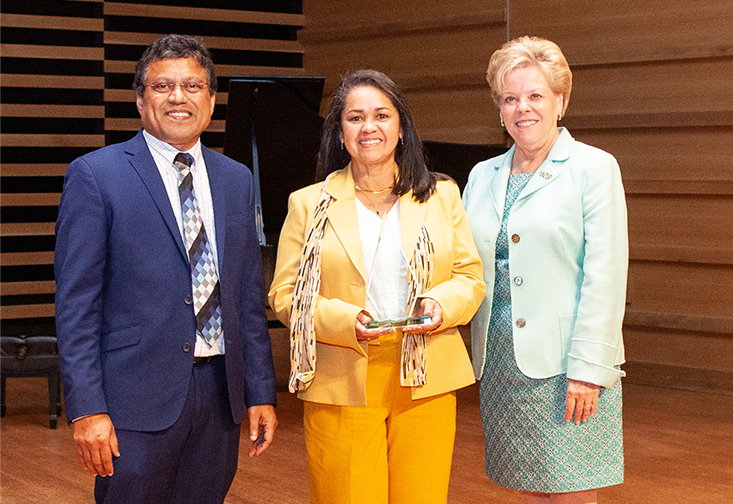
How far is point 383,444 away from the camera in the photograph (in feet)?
7.13

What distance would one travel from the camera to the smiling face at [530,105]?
2322mm

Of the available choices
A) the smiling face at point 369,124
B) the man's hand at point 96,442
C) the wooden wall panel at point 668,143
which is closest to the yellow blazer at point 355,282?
the smiling face at point 369,124

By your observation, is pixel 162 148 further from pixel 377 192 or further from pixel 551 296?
pixel 551 296

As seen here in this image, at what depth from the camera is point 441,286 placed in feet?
7.02

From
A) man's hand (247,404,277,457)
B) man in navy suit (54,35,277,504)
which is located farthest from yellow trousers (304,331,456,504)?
man in navy suit (54,35,277,504)

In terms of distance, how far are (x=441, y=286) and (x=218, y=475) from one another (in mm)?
686

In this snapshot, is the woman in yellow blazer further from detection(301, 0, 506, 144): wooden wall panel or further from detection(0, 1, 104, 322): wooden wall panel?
detection(0, 1, 104, 322): wooden wall panel

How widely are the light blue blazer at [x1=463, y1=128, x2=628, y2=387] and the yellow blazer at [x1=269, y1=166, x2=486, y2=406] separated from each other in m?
0.15

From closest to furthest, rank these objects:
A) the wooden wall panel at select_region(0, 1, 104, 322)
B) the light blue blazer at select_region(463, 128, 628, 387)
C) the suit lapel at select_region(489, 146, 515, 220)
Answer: the light blue blazer at select_region(463, 128, 628, 387) < the suit lapel at select_region(489, 146, 515, 220) < the wooden wall panel at select_region(0, 1, 104, 322)

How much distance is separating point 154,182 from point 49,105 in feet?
20.2

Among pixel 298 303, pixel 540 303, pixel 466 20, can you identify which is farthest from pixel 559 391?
pixel 466 20

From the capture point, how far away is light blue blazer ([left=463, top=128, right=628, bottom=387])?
2.23 meters

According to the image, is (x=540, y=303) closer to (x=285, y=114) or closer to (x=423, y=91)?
(x=285, y=114)

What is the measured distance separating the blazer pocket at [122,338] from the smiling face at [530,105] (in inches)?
43.7
